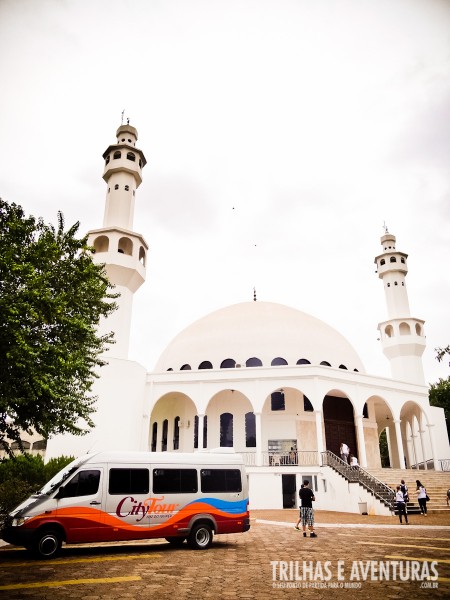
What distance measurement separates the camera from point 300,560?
876 cm

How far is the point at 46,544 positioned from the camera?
9.30 m

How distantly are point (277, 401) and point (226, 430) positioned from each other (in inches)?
152

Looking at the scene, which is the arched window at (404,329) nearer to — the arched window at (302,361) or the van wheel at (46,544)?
the arched window at (302,361)

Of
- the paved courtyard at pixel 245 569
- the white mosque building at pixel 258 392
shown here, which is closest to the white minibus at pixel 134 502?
the paved courtyard at pixel 245 569

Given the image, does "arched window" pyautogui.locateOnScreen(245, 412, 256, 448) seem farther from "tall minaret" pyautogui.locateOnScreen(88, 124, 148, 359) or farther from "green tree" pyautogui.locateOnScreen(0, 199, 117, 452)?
"green tree" pyautogui.locateOnScreen(0, 199, 117, 452)

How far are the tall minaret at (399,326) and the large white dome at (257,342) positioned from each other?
181 inches

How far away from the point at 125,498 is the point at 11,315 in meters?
5.60

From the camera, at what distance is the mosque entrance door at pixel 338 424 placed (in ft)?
97.3

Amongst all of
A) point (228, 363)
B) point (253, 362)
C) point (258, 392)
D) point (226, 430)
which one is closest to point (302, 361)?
point (253, 362)

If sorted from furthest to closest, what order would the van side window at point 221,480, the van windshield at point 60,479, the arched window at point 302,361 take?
the arched window at point 302,361 < the van side window at point 221,480 < the van windshield at point 60,479

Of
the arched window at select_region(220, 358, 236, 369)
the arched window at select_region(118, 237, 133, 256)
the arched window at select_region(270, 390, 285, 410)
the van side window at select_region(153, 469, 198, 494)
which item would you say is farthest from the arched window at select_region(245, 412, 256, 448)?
the van side window at select_region(153, 469, 198, 494)

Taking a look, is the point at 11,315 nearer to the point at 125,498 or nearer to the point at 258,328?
the point at 125,498

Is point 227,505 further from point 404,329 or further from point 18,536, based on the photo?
point 404,329

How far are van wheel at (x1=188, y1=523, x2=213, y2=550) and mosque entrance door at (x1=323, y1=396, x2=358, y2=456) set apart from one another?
19.9 m
